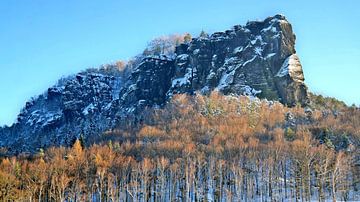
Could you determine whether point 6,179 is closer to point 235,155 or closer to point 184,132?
point 235,155

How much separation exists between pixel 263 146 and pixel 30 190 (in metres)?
56.8

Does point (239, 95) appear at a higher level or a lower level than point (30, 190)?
higher

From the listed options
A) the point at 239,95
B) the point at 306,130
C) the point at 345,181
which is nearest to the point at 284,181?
the point at 345,181

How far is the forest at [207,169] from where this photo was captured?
102 metres

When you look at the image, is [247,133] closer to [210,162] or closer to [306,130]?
[306,130]

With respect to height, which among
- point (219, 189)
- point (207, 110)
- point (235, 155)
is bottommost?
point (219, 189)

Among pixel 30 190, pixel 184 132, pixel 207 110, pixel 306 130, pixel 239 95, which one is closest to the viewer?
pixel 30 190

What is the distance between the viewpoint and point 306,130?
5689 inches

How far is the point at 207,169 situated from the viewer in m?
119

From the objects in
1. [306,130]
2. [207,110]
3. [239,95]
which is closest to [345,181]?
[306,130]

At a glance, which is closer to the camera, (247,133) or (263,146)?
(263,146)

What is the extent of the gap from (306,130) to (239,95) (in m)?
57.4

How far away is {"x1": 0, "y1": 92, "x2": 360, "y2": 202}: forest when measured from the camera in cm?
10206

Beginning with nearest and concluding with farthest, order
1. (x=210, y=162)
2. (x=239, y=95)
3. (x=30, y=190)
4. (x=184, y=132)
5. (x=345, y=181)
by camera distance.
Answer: (x=30, y=190) → (x=345, y=181) → (x=210, y=162) → (x=184, y=132) → (x=239, y=95)
